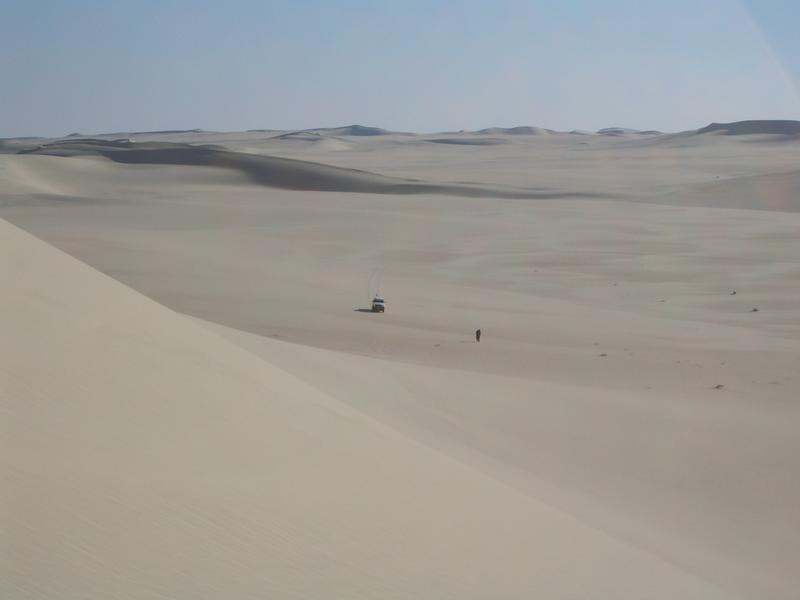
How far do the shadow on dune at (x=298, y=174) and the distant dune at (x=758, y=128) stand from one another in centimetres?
7162

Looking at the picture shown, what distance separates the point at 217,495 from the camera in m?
4.99

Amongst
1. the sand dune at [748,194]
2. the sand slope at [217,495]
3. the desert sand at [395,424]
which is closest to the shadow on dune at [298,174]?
the sand dune at [748,194]

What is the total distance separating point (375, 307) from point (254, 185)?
104 ft

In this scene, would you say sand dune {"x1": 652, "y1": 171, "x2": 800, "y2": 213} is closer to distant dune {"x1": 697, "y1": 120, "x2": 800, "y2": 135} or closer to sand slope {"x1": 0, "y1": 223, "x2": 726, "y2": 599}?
sand slope {"x1": 0, "y1": 223, "x2": 726, "y2": 599}

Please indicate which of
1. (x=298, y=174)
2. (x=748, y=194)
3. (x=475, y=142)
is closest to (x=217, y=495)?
(x=748, y=194)

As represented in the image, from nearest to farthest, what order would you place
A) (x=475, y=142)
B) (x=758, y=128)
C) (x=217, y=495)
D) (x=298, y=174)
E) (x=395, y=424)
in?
(x=217, y=495), (x=395, y=424), (x=298, y=174), (x=758, y=128), (x=475, y=142)

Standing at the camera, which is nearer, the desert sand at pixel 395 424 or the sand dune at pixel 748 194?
the desert sand at pixel 395 424

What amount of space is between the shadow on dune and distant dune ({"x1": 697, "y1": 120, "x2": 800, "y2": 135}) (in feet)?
235

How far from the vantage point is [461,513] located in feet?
20.2

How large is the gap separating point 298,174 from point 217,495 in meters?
44.6

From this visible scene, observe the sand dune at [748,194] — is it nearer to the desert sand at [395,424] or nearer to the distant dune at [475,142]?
the desert sand at [395,424]

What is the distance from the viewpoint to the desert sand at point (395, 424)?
15.0 ft

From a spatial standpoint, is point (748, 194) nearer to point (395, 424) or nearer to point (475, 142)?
point (395, 424)

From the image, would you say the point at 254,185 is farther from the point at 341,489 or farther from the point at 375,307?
the point at 341,489
